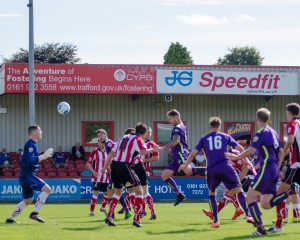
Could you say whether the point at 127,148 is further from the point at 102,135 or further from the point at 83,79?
the point at 83,79

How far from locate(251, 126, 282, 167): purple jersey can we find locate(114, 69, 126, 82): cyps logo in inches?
823

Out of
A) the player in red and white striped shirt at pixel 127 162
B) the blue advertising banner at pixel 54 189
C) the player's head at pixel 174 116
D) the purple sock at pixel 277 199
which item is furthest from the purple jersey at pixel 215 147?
the blue advertising banner at pixel 54 189

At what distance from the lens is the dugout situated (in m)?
32.7

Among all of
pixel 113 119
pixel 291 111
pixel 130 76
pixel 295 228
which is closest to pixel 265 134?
pixel 291 111

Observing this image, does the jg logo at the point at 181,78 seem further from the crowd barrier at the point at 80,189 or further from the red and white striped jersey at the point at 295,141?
the red and white striped jersey at the point at 295,141

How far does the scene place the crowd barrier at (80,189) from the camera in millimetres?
27578

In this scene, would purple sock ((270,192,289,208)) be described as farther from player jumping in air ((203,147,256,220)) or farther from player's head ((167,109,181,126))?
player's head ((167,109,181,126))

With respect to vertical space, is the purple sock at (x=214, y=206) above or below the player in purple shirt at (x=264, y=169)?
below

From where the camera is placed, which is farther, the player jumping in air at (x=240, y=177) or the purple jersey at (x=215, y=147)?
the player jumping in air at (x=240, y=177)

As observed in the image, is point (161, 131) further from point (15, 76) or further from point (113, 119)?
point (15, 76)

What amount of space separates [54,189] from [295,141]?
1587 centimetres

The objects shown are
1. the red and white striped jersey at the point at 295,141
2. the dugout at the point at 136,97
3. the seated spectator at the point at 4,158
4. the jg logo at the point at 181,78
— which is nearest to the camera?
the red and white striped jersey at the point at 295,141

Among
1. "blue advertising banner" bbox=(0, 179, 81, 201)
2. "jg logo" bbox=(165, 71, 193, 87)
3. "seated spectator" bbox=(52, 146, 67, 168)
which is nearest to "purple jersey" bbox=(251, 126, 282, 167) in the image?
"blue advertising banner" bbox=(0, 179, 81, 201)

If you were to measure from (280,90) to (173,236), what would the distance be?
75.2ft
